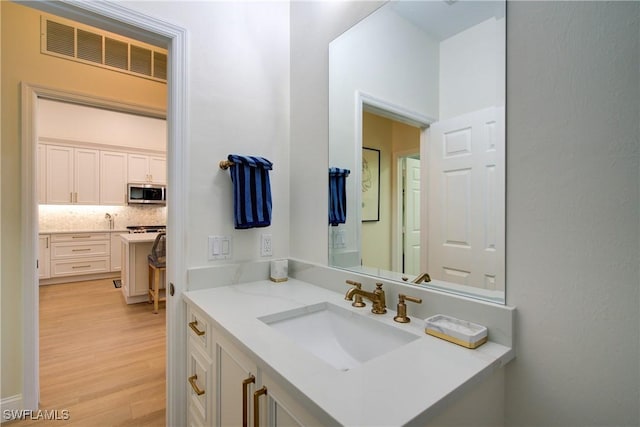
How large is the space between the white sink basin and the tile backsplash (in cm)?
561

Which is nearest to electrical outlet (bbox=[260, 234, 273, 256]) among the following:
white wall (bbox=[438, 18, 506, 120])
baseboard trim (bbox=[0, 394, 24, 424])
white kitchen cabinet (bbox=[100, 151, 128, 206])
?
white wall (bbox=[438, 18, 506, 120])

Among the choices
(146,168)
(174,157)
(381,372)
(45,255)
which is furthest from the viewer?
(146,168)

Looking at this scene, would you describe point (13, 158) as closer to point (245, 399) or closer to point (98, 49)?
point (98, 49)

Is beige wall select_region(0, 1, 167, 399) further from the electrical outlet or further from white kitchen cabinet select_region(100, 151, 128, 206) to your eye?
white kitchen cabinet select_region(100, 151, 128, 206)

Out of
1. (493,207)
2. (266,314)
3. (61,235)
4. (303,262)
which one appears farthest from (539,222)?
(61,235)

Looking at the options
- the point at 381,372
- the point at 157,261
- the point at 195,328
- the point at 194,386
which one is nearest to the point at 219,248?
the point at 195,328

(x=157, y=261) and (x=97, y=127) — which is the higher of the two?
(x=97, y=127)

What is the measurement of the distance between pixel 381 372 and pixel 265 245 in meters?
1.09

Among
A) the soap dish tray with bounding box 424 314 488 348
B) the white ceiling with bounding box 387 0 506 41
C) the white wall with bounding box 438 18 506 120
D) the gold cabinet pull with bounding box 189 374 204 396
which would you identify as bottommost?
the gold cabinet pull with bounding box 189 374 204 396

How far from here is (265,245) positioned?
169cm

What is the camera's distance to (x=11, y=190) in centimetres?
178

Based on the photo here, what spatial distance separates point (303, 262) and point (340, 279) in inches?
11.9

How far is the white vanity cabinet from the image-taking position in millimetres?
766

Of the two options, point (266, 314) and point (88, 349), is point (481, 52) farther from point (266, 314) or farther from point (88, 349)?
point (88, 349)
